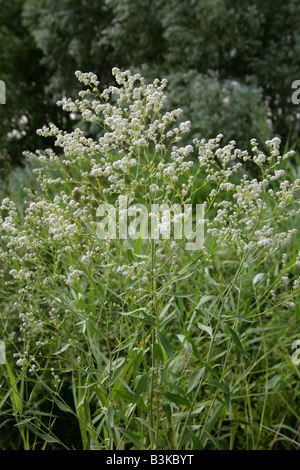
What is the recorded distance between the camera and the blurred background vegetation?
934cm

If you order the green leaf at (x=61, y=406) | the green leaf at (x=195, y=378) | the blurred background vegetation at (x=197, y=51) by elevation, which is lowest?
the green leaf at (x=61, y=406)

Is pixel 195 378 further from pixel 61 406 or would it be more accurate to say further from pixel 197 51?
pixel 197 51

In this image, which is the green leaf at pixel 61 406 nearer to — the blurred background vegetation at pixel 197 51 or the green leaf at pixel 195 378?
the green leaf at pixel 195 378

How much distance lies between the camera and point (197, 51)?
34.1 ft

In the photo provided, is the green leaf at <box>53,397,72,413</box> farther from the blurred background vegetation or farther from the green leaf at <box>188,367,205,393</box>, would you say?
the blurred background vegetation

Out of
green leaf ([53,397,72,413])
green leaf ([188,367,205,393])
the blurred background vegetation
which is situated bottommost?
green leaf ([53,397,72,413])

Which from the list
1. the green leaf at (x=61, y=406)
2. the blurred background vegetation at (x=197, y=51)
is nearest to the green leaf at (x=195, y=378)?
the green leaf at (x=61, y=406)

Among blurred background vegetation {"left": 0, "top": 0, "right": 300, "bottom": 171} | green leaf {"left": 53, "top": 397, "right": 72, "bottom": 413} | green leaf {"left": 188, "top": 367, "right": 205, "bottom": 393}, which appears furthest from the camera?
blurred background vegetation {"left": 0, "top": 0, "right": 300, "bottom": 171}

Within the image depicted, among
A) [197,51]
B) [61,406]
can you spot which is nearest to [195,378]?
[61,406]

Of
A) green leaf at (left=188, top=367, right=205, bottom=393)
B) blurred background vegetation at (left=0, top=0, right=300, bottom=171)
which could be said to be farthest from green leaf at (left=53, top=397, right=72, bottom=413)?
blurred background vegetation at (left=0, top=0, right=300, bottom=171)

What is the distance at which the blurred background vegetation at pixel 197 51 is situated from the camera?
934 cm

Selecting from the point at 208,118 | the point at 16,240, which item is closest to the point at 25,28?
the point at 208,118

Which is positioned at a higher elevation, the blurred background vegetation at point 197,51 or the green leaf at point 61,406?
the blurred background vegetation at point 197,51
